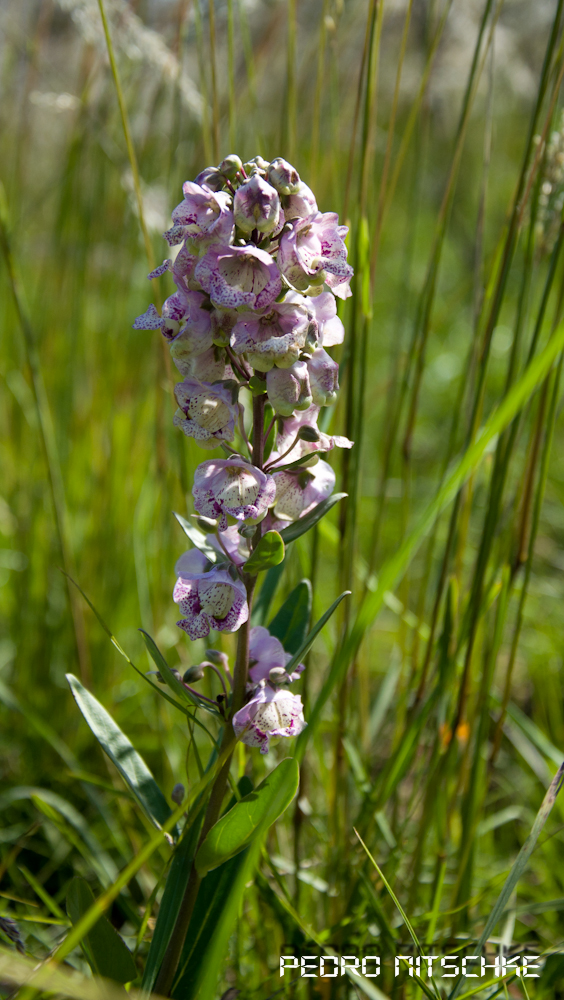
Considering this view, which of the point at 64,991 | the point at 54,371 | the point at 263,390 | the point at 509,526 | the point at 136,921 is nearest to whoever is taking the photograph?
the point at 64,991

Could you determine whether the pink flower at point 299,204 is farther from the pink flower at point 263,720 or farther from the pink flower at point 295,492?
the pink flower at point 263,720

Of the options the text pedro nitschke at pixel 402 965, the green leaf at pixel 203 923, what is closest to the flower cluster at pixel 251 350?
the green leaf at pixel 203 923

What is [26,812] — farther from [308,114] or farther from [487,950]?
[308,114]

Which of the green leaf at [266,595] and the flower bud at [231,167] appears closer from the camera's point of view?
the flower bud at [231,167]

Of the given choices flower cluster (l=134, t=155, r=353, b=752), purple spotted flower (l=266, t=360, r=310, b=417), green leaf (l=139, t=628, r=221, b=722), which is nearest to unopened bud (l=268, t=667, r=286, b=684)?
flower cluster (l=134, t=155, r=353, b=752)

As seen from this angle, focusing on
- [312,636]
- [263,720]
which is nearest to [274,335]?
[312,636]

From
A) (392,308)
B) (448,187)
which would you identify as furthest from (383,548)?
(392,308)
